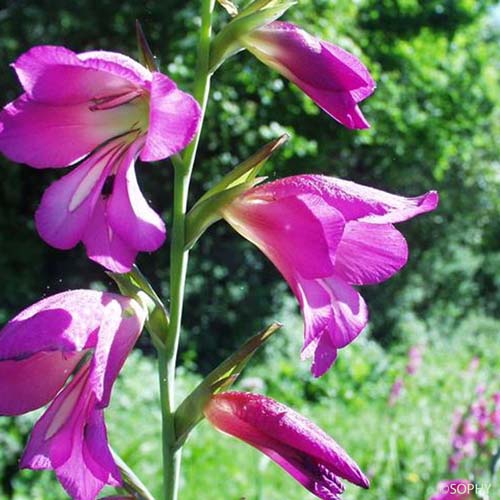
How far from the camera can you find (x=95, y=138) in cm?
86

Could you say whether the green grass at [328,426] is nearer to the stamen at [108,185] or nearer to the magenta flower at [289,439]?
the magenta flower at [289,439]

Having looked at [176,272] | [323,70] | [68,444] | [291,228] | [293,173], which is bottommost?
[293,173]

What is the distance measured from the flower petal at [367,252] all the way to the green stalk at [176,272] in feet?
0.54

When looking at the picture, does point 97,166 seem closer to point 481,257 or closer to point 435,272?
point 435,272

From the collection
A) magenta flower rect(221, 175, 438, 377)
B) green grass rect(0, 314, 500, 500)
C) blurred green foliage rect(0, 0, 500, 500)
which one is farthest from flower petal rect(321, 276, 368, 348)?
blurred green foliage rect(0, 0, 500, 500)

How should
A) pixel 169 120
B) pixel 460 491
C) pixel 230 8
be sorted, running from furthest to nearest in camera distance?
pixel 460 491
pixel 230 8
pixel 169 120

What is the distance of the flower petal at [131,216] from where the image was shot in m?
0.76

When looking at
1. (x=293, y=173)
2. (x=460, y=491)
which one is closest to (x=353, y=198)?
(x=460, y=491)

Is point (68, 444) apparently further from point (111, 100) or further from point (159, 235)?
point (111, 100)

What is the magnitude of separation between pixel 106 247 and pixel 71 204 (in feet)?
0.19

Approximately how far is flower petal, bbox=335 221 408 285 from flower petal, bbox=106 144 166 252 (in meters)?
0.22

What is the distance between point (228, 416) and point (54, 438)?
0.18 m

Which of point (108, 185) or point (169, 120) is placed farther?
point (108, 185)

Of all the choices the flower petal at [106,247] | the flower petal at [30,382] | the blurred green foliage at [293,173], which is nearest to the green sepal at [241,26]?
the flower petal at [106,247]
